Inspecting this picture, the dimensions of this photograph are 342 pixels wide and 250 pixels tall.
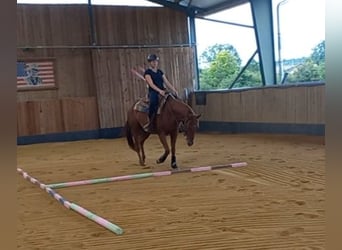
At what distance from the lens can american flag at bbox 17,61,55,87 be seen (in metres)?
11.9

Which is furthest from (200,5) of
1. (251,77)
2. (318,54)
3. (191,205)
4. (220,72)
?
(191,205)

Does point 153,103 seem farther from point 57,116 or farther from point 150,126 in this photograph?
point 57,116

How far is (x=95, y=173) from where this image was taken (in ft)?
21.3

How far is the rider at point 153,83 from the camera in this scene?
6.28 m

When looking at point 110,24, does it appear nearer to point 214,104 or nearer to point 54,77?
point 54,77

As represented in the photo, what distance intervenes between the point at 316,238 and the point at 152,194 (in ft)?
7.17

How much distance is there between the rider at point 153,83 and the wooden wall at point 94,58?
6.43m

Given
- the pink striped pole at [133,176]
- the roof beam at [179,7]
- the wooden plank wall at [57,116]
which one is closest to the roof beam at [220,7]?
the roof beam at [179,7]

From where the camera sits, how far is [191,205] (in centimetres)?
416

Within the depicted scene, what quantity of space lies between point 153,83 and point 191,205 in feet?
8.53

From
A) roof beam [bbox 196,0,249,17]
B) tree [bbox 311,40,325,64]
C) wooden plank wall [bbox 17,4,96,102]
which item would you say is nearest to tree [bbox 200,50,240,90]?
roof beam [bbox 196,0,249,17]

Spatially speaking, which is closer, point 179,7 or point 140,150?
point 140,150

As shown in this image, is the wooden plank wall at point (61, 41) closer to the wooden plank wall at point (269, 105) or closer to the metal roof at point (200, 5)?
the metal roof at point (200, 5)

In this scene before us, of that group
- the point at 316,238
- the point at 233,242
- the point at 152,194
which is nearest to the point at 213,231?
the point at 233,242
